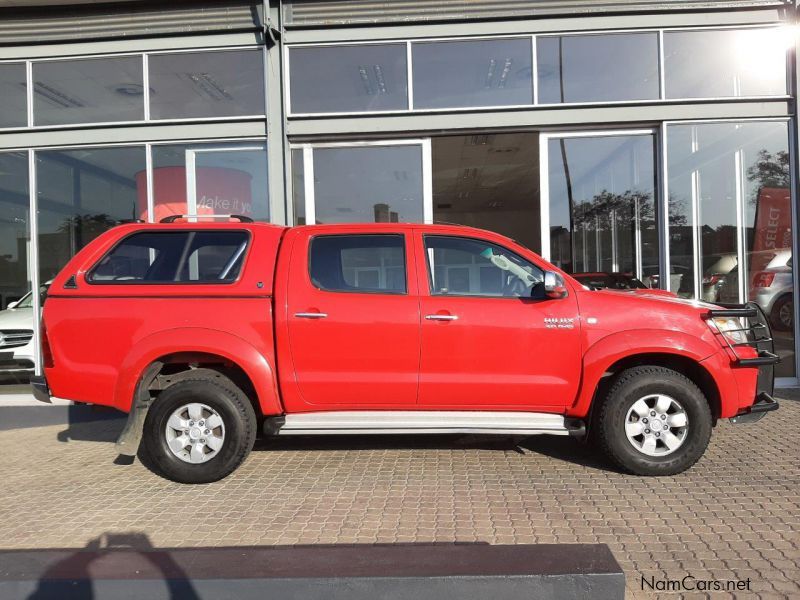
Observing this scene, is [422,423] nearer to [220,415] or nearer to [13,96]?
[220,415]

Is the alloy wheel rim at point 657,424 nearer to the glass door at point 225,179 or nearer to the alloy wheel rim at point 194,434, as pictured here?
the alloy wheel rim at point 194,434

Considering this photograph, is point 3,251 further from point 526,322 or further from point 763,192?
point 763,192

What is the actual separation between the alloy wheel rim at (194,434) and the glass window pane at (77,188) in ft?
14.7

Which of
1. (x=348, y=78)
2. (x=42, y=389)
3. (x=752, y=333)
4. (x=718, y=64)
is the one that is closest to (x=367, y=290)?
(x=42, y=389)

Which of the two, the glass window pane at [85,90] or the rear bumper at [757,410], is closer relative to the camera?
the rear bumper at [757,410]

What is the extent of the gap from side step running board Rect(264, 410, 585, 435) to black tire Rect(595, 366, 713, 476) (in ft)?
0.83

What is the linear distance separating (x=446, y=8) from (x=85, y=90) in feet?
16.5

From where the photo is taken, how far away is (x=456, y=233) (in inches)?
183

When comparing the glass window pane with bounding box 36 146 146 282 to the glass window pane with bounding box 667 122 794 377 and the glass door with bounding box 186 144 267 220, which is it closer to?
the glass door with bounding box 186 144 267 220

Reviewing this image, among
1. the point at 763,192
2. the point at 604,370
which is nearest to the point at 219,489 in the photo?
the point at 604,370

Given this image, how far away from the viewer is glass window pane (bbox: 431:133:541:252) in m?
9.52

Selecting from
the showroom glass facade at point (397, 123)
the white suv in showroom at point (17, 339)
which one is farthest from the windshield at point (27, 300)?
the showroom glass facade at point (397, 123)

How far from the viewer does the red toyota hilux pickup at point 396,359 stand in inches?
170

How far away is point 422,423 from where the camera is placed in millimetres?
4398
